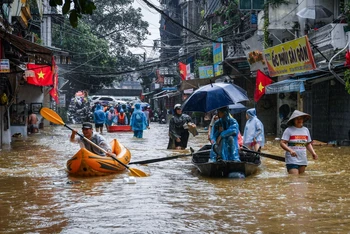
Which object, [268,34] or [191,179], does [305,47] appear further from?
[191,179]

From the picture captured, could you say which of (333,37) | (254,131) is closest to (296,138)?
(254,131)

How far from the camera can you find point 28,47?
660 inches

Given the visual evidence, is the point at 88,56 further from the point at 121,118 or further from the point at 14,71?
the point at 14,71

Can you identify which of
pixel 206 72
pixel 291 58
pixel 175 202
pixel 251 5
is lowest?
pixel 175 202

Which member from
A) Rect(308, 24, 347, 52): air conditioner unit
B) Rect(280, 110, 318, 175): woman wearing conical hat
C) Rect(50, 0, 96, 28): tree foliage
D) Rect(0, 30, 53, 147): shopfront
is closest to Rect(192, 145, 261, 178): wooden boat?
Rect(280, 110, 318, 175): woman wearing conical hat

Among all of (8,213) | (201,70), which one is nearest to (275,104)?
(201,70)

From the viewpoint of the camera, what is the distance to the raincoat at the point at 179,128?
1753cm

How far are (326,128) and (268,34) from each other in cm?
509

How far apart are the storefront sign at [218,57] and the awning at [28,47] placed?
483 inches

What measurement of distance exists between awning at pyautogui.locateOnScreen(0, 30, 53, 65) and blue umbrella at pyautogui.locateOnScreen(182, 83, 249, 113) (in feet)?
19.0

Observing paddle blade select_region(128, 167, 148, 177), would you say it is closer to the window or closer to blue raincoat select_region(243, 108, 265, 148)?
blue raincoat select_region(243, 108, 265, 148)

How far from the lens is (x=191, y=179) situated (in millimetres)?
11953

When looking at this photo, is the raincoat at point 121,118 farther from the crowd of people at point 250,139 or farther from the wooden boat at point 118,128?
the crowd of people at point 250,139

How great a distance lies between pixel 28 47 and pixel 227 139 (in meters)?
7.79
